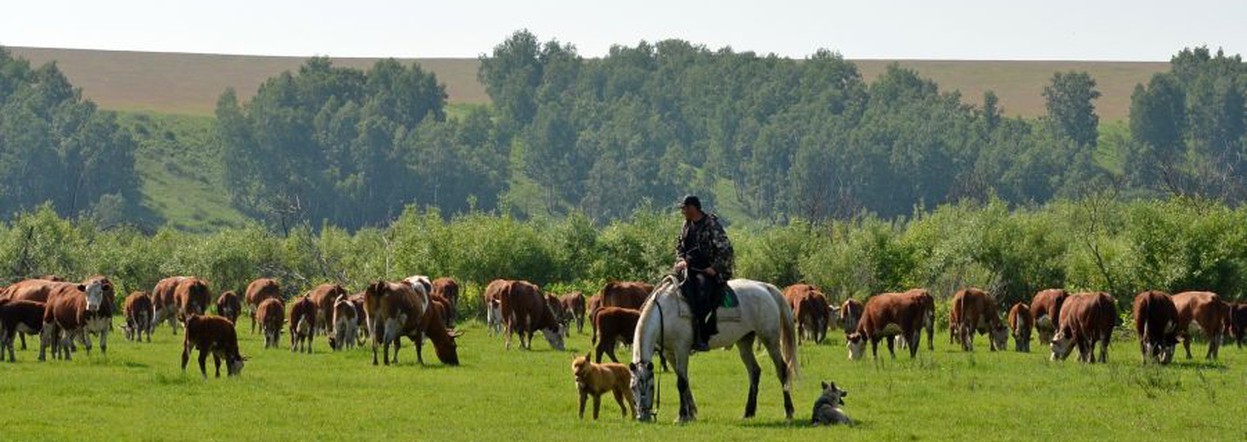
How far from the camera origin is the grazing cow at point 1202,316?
39.8 meters

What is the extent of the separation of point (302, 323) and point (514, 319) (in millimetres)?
5059

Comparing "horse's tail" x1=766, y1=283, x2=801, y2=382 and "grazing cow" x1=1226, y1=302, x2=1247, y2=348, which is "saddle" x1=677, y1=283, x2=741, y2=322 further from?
"grazing cow" x1=1226, y1=302, x2=1247, y2=348

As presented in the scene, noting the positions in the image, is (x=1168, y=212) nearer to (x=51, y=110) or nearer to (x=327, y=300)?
(x=327, y=300)

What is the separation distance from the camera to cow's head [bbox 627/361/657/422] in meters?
24.0

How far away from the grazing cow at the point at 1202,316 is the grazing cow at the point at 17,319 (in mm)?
22069

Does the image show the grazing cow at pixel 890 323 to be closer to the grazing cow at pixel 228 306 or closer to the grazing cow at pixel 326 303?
the grazing cow at pixel 326 303

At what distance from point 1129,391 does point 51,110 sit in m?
170

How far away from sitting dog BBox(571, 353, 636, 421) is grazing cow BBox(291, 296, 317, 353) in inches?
653

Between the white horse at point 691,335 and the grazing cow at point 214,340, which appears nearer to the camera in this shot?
the white horse at point 691,335

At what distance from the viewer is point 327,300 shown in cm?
4525

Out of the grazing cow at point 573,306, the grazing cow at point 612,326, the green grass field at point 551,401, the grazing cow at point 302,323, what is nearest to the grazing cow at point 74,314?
the green grass field at point 551,401

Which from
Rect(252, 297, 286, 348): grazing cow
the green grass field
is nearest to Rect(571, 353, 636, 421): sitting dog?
the green grass field

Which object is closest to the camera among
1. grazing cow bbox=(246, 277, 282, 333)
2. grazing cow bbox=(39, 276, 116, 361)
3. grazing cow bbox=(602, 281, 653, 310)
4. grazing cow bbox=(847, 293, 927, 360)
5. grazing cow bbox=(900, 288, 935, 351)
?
grazing cow bbox=(39, 276, 116, 361)

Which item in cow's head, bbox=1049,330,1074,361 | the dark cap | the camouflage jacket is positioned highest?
the dark cap
